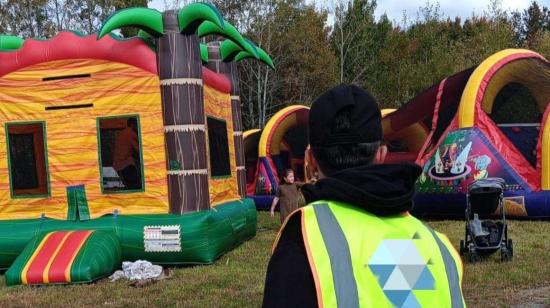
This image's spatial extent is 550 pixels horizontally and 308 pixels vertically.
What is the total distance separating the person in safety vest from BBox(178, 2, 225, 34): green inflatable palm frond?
583 cm

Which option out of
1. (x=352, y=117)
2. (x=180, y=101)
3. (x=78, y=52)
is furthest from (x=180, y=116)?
(x=352, y=117)

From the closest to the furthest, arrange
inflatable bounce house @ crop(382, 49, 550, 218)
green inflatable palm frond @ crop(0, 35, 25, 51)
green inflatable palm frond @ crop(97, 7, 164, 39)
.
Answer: green inflatable palm frond @ crop(97, 7, 164, 39) < green inflatable palm frond @ crop(0, 35, 25, 51) < inflatable bounce house @ crop(382, 49, 550, 218)

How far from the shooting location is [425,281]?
4.21ft

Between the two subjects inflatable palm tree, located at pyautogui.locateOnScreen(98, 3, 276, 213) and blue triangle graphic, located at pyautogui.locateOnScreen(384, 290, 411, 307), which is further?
inflatable palm tree, located at pyautogui.locateOnScreen(98, 3, 276, 213)

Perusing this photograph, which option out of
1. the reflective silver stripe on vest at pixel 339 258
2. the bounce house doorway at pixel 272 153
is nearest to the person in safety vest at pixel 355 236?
the reflective silver stripe on vest at pixel 339 258

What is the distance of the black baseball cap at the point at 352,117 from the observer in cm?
139

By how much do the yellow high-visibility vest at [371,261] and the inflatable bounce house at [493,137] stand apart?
941 cm

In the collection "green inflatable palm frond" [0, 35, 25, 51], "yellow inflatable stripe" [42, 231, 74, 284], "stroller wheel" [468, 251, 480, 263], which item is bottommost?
"stroller wheel" [468, 251, 480, 263]

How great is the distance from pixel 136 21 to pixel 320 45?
2295 cm

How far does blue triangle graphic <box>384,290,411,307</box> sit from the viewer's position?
1.23 meters

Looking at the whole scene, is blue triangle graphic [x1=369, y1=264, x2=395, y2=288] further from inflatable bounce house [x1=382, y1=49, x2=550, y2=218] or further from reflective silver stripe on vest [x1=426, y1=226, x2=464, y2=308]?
inflatable bounce house [x1=382, y1=49, x2=550, y2=218]

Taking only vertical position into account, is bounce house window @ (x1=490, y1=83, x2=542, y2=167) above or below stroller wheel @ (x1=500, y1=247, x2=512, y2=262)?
above

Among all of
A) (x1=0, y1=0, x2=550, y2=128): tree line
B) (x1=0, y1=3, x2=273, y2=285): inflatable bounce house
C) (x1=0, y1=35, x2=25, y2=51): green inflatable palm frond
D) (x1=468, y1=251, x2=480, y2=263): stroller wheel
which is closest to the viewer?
(x1=468, y1=251, x2=480, y2=263): stroller wheel

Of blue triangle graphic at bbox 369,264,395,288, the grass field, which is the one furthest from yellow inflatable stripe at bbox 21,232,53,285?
blue triangle graphic at bbox 369,264,395,288
